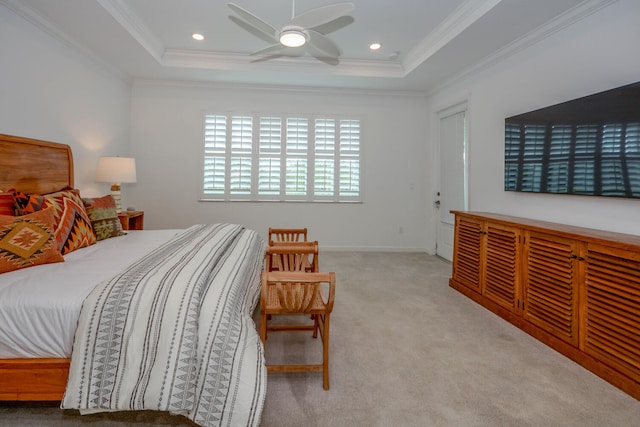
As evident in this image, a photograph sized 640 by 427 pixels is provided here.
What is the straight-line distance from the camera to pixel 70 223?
2371 millimetres

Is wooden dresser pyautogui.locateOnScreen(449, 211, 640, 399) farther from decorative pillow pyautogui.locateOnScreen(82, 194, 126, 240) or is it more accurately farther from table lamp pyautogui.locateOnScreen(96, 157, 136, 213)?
table lamp pyautogui.locateOnScreen(96, 157, 136, 213)

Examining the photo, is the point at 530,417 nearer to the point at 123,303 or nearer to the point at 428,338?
the point at 428,338

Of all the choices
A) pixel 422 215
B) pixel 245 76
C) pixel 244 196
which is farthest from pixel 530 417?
pixel 245 76

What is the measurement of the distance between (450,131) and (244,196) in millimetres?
3430

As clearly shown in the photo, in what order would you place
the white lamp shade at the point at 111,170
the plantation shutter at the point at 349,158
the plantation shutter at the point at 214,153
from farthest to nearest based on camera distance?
1. the plantation shutter at the point at 349,158
2. the plantation shutter at the point at 214,153
3. the white lamp shade at the point at 111,170

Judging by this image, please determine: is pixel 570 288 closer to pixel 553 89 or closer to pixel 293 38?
pixel 553 89

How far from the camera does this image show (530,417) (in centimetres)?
160

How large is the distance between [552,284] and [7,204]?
3920mm

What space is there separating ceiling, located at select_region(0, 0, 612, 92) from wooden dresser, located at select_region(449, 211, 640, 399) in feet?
6.26

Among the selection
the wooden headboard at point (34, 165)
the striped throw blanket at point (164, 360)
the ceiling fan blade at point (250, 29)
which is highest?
the ceiling fan blade at point (250, 29)

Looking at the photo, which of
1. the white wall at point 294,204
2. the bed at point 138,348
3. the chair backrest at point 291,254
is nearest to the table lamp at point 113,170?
the white wall at point 294,204

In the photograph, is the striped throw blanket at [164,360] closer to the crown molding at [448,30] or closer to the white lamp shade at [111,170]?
Answer: the white lamp shade at [111,170]

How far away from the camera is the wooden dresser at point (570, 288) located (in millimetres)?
1820

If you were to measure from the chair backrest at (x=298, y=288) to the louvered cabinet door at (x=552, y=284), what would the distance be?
1.75 meters
